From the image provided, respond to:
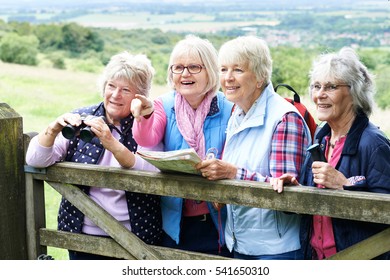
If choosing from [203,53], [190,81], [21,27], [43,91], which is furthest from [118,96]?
[21,27]

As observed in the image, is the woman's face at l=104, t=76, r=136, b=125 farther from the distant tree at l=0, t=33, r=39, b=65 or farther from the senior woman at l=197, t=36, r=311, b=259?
the distant tree at l=0, t=33, r=39, b=65

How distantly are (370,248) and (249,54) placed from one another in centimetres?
111

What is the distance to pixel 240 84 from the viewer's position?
3.28 metres

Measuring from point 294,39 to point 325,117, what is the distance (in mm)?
23854

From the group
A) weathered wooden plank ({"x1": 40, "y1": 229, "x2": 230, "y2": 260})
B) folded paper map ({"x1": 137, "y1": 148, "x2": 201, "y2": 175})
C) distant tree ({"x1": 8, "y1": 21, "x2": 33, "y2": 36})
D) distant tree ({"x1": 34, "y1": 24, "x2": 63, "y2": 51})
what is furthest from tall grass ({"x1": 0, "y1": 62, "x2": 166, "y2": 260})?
folded paper map ({"x1": 137, "y1": 148, "x2": 201, "y2": 175})

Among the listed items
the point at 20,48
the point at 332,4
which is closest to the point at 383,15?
the point at 332,4

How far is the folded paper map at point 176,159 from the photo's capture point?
9.95ft

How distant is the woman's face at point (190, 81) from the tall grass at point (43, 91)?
1204 cm

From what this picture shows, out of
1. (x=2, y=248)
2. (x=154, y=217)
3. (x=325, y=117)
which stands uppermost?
(x=325, y=117)

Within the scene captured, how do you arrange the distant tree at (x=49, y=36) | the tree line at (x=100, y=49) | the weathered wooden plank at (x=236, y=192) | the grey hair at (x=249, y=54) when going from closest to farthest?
the weathered wooden plank at (x=236, y=192) → the grey hair at (x=249, y=54) → the tree line at (x=100, y=49) → the distant tree at (x=49, y=36)

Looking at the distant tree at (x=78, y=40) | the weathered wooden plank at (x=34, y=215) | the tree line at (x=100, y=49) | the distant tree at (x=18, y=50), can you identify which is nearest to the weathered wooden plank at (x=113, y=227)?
the weathered wooden plank at (x=34, y=215)

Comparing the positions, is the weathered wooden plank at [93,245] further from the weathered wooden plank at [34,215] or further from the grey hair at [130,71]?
the grey hair at [130,71]
